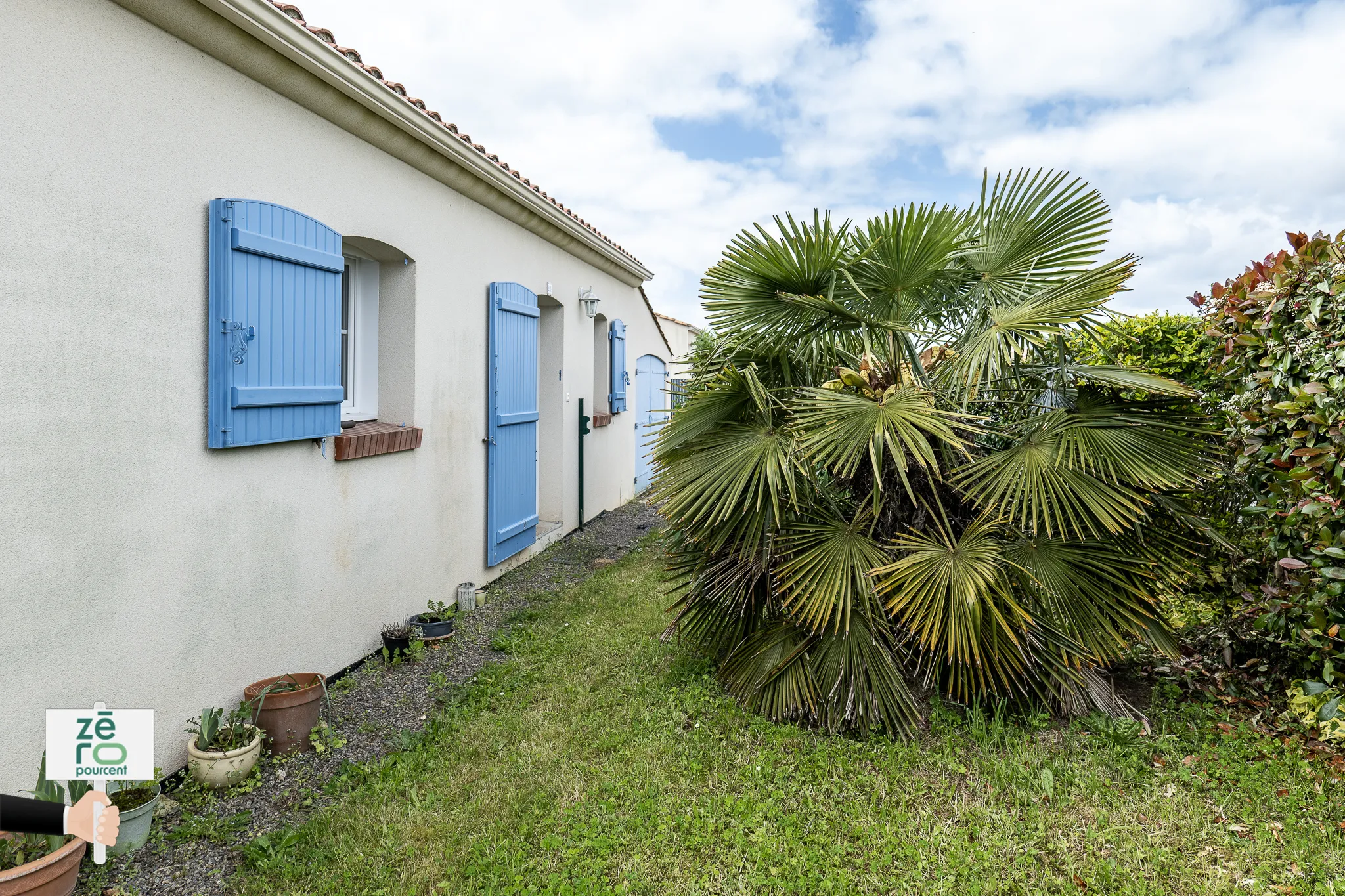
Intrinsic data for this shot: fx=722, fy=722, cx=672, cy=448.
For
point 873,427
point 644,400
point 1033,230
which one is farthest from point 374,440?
point 644,400

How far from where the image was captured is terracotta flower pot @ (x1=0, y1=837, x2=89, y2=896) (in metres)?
1.94

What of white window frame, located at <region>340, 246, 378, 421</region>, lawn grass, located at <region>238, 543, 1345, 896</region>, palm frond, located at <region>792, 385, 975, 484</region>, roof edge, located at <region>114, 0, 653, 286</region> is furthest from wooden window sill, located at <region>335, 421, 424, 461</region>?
palm frond, located at <region>792, 385, 975, 484</region>

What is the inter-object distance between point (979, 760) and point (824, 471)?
153cm

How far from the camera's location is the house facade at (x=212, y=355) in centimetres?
242

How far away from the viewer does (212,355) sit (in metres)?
3.10

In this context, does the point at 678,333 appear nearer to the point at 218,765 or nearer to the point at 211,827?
the point at 218,765

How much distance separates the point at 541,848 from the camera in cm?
260

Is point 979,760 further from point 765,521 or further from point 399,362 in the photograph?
point 399,362

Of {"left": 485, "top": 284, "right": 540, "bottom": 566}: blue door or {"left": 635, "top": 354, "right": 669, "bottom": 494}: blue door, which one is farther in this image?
{"left": 635, "top": 354, "right": 669, "bottom": 494}: blue door

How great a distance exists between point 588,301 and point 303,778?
6.57 metres

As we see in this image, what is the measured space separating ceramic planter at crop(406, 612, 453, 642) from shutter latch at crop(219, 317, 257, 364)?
2.23 m

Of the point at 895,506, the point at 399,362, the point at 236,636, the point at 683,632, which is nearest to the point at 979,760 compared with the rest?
the point at 895,506

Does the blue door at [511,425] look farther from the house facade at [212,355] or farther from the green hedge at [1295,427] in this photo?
the green hedge at [1295,427]

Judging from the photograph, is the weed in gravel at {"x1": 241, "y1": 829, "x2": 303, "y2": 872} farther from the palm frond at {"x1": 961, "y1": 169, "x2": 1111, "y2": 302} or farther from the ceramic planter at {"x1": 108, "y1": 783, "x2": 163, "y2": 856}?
the palm frond at {"x1": 961, "y1": 169, "x2": 1111, "y2": 302}
